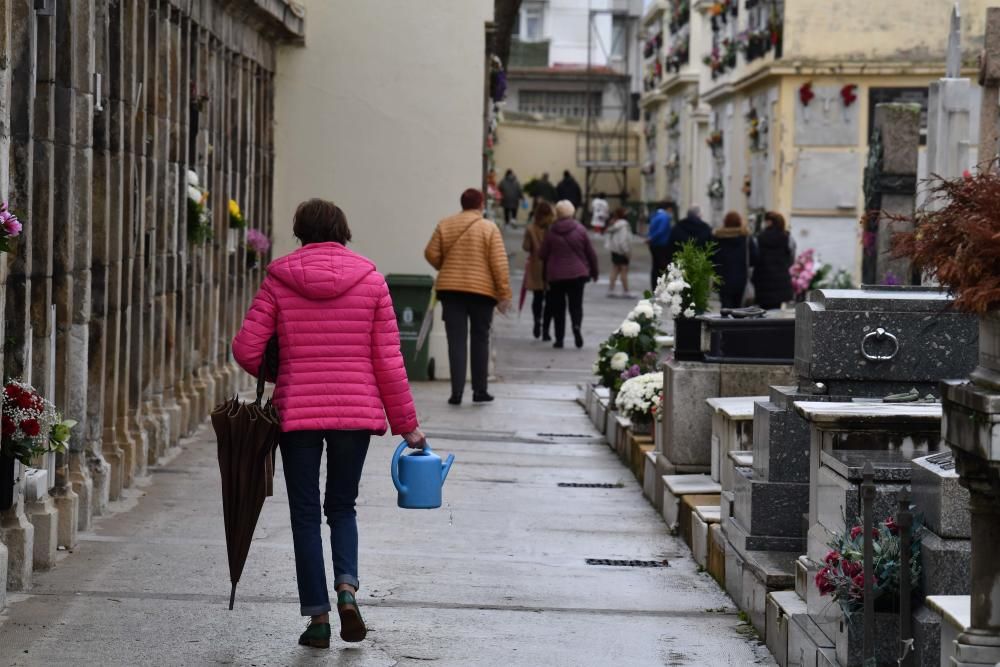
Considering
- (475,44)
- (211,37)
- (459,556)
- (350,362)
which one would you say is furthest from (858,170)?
(350,362)

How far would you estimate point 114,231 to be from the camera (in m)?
9.74

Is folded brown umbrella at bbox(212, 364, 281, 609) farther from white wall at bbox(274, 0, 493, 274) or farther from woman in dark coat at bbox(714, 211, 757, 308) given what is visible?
woman in dark coat at bbox(714, 211, 757, 308)

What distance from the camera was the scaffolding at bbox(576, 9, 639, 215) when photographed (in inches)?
2309

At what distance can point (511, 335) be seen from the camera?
915 inches

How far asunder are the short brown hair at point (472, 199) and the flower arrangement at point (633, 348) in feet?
5.65

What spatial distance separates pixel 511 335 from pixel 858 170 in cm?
1065

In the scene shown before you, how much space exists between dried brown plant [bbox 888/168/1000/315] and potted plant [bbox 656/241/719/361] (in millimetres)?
5585

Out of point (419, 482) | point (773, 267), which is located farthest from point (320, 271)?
point (773, 267)

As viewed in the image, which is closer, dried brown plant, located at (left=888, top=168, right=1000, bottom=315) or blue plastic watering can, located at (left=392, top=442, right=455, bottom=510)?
dried brown plant, located at (left=888, top=168, right=1000, bottom=315)

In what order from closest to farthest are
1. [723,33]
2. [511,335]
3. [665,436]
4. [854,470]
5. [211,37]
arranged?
1. [854,470]
2. [665,436]
3. [211,37]
4. [511,335]
5. [723,33]

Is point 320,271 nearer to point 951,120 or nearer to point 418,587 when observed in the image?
point 418,587

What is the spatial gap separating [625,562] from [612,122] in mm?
53918

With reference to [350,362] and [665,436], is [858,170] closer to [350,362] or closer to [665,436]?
[665,436]

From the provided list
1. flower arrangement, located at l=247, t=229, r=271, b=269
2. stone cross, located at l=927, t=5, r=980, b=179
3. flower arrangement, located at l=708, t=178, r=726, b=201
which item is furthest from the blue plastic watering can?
flower arrangement, located at l=708, t=178, r=726, b=201
